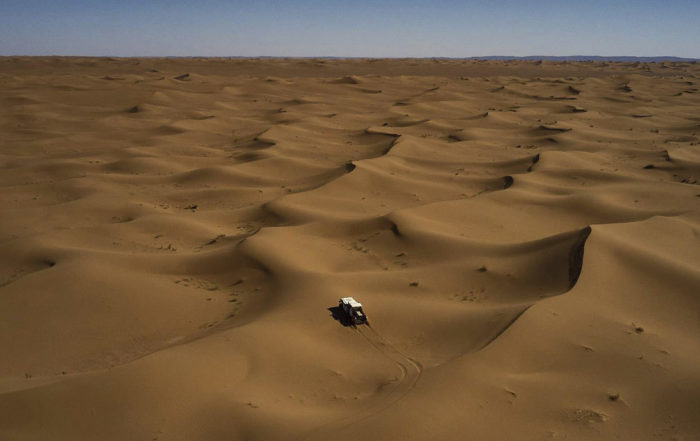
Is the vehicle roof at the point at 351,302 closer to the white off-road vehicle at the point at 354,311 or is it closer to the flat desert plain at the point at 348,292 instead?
the white off-road vehicle at the point at 354,311

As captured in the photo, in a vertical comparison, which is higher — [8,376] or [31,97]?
[31,97]

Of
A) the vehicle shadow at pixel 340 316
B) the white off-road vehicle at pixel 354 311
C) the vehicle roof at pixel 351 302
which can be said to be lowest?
the vehicle shadow at pixel 340 316

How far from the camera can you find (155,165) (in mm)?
11727

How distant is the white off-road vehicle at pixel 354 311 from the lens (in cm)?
511

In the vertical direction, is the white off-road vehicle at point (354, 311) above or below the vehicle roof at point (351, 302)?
below

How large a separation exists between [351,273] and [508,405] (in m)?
2.73

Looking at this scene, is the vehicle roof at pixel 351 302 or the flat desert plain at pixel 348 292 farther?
the vehicle roof at pixel 351 302

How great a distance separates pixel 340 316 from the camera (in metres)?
5.28

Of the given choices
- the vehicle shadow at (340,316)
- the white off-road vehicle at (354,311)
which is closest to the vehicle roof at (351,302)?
the white off-road vehicle at (354,311)

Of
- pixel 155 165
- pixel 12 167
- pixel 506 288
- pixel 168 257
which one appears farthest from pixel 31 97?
pixel 506 288

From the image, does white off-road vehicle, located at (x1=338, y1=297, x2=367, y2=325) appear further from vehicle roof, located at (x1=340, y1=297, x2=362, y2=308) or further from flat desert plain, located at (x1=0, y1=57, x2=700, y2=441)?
flat desert plain, located at (x1=0, y1=57, x2=700, y2=441)

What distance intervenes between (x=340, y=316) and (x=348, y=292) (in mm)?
526

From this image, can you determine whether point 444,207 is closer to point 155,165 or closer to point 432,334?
point 432,334

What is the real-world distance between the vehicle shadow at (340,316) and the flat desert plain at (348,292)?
2 cm
